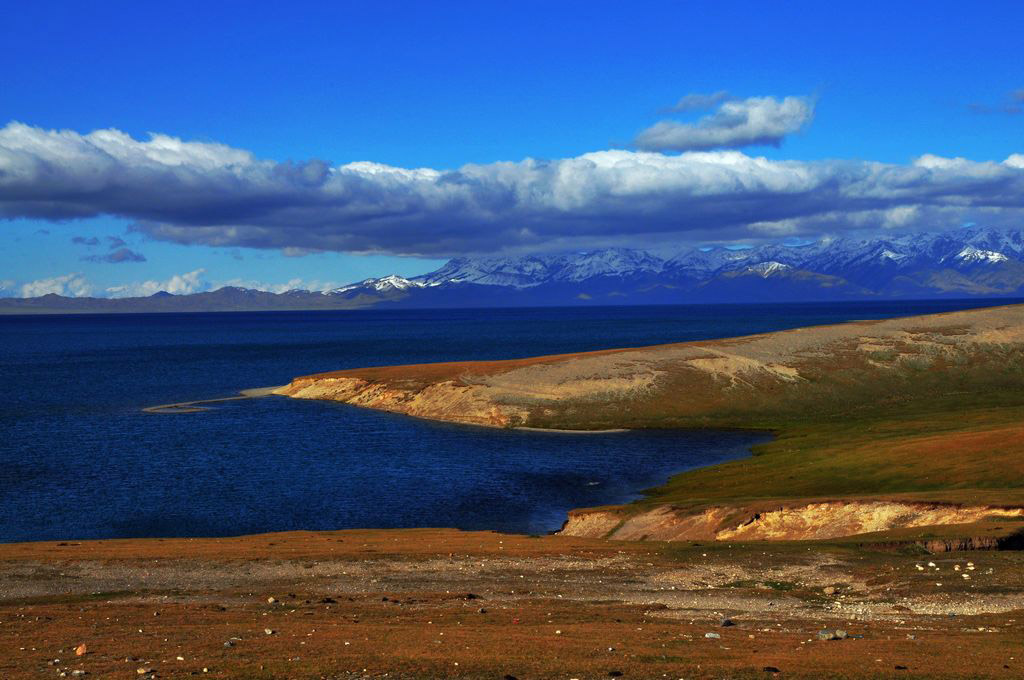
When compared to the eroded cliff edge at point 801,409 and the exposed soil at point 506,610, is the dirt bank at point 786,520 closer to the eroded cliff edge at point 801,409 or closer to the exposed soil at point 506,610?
the eroded cliff edge at point 801,409

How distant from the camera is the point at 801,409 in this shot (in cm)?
11262

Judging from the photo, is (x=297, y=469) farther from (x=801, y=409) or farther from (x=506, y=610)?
(x=801, y=409)

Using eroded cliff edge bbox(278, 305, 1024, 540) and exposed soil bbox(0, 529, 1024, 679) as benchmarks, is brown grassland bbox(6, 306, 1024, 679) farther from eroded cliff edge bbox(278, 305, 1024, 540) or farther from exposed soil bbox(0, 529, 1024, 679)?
eroded cliff edge bbox(278, 305, 1024, 540)

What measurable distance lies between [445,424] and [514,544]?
6412 cm

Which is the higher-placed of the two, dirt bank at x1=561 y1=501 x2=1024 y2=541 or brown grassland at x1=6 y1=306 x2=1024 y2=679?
brown grassland at x1=6 y1=306 x2=1024 y2=679

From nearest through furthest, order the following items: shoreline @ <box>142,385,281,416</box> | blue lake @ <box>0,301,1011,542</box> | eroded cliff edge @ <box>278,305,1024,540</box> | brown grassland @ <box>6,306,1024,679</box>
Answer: brown grassland @ <box>6,306,1024,679</box> → eroded cliff edge @ <box>278,305,1024,540</box> → blue lake @ <box>0,301,1011,542</box> → shoreline @ <box>142,385,281,416</box>

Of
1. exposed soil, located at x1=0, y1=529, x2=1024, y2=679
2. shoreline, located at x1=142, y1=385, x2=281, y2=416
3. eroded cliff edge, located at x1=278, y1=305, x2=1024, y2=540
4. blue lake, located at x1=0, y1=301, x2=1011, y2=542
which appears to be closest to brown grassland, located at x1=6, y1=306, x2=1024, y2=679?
exposed soil, located at x1=0, y1=529, x2=1024, y2=679

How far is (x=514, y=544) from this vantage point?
49094mm

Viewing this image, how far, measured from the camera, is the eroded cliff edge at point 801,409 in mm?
53375

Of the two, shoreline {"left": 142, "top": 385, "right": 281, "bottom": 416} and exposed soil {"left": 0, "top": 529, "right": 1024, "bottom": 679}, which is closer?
exposed soil {"left": 0, "top": 529, "right": 1024, "bottom": 679}

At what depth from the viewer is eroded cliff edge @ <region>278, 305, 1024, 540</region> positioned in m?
53.4

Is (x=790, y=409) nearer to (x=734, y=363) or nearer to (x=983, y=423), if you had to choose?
(x=734, y=363)

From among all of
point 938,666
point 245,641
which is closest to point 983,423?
point 938,666

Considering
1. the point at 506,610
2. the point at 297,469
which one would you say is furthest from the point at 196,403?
the point at 506,610
